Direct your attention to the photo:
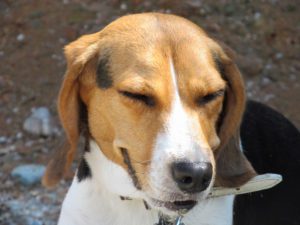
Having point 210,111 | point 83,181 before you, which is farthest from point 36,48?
point 210,111

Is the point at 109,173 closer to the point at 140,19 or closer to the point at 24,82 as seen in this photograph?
the point at 140,19

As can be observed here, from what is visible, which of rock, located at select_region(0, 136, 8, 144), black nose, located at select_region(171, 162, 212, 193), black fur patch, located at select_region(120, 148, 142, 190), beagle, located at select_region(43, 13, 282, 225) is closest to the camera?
black nose, located at select_region(171, 162, 212, 193)

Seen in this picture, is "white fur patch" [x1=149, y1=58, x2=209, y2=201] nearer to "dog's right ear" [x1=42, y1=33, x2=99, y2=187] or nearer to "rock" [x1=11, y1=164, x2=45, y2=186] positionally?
"dog's right ear" [x1=42, y1=33, x2=99, y2=187]

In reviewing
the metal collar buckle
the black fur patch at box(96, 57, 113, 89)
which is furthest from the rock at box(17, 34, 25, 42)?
the metal collar buckle

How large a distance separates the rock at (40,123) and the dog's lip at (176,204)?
276 cm

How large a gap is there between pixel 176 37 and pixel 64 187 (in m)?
2.33

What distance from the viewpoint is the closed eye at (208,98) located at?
11.6 feet

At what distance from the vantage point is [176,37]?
144 inches

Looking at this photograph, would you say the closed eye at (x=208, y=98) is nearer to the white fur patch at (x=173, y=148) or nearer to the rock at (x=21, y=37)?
the white fur patch at (x=173, y=148)

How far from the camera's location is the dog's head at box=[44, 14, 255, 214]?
10.9 ft

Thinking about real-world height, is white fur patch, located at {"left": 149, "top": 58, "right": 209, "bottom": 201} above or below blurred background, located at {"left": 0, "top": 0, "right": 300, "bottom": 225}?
above

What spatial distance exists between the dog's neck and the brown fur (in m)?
0.11

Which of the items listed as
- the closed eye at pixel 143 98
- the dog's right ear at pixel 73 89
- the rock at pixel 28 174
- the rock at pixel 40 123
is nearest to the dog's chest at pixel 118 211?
the dog's right ear at pixel 73 89

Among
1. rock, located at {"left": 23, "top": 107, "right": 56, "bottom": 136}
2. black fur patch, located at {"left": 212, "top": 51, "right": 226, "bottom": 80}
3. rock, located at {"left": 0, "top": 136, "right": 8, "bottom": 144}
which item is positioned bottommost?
rock, located at {"left": 0, "top": 136, "right": 8, "bottom": 144}
